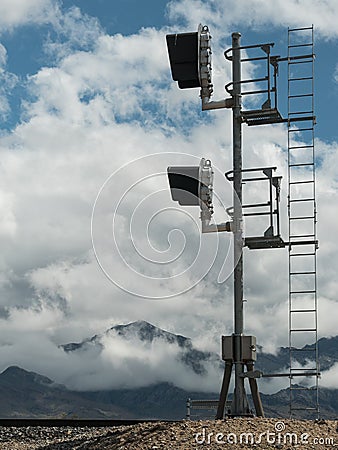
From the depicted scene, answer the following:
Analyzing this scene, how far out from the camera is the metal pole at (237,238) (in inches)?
733

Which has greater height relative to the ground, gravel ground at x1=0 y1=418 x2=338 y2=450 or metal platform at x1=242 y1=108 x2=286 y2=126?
metal platform at x1=242 y1=108 x2=286 y2=126

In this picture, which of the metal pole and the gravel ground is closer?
the gravel ground

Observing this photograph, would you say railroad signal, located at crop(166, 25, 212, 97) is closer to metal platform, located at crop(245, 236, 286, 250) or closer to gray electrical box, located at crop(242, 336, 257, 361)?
metal platform, located at crop(245, 236, 286, 250)

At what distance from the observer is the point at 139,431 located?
1686 centimetres

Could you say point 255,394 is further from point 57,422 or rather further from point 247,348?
point 57,422

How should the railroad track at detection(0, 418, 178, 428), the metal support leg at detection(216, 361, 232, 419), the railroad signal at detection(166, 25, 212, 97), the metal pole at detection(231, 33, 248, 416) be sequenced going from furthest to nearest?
the railroad track at detection(0, 418, 178, 428), the railroad signal at detection(166, 25, 212, 97), the metal pole at detection(231, 33, 248, 416), the metal support leg at detection(216, 361, 232, 419)

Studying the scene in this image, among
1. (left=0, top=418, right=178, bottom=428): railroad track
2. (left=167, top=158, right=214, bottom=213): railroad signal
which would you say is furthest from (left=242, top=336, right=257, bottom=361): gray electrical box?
(left=0, top=418, right=178, bottom=428): railroad track

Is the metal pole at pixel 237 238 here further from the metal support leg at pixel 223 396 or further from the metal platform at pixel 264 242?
the metal support leg at pixel 223 396

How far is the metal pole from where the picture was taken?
733 inches

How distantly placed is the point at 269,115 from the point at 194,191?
8.99 feet

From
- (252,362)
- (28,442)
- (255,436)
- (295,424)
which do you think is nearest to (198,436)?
(255,436)

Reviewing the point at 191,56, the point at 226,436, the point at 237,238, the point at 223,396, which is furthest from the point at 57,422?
the point at 191,56

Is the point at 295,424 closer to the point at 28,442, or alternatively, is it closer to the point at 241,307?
the point at 241,307

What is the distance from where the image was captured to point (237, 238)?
19.2m
